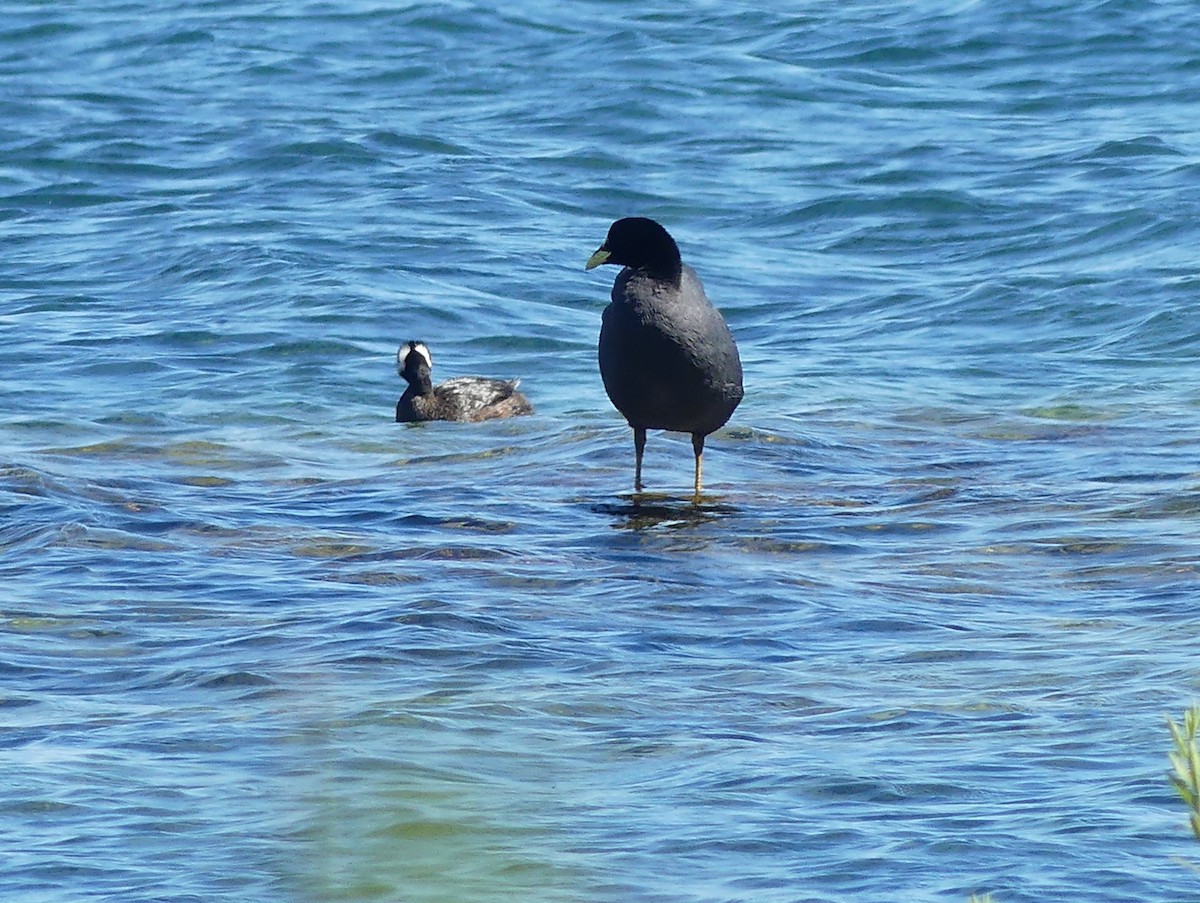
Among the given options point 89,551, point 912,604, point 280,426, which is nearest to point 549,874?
point 912,604

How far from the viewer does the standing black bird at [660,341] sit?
1101cm

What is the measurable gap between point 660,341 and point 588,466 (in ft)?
5.25

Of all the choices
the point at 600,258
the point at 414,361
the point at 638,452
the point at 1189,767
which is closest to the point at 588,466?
the point at 638,452

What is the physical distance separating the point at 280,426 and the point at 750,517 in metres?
4.51

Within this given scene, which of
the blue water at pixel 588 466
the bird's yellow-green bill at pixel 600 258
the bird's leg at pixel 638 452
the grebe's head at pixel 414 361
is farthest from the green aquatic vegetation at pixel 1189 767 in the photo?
the grebe's head at pixel 414 361

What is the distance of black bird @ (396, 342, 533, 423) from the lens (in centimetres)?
1417

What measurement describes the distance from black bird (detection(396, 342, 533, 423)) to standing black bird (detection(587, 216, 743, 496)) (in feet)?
9.68

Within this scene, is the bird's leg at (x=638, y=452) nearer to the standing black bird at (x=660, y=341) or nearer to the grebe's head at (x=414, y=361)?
the standing black bird at (x=660, y=341)

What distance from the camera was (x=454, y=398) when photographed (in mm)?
14289

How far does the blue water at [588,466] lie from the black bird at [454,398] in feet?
1.16

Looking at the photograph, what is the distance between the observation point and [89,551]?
9.80m

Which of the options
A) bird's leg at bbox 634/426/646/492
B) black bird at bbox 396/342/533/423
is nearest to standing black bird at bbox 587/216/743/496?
bird's leg at bbox 634/426/646/492

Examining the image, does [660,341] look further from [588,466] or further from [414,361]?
[414,361]

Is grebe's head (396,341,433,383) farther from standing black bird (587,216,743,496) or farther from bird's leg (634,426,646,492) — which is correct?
standing black bird (587,216,743,496)
